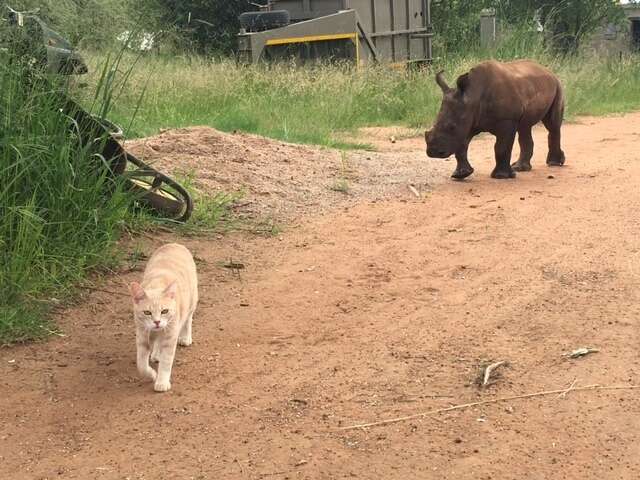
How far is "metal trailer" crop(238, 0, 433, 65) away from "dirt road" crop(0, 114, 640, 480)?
10583mm

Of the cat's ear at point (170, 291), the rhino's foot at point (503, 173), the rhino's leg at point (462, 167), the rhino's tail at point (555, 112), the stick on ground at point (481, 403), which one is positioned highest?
the cat's ear at point (170, 291)

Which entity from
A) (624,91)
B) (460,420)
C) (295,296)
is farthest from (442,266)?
(624,91)

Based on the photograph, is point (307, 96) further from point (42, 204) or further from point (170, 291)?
point (170, 291)

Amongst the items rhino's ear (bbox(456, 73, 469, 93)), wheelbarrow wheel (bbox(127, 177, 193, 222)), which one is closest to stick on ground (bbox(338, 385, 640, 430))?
wheelbarrow wheel (bbox(127, 177, 193, 222))

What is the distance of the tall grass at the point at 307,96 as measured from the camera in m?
12.1

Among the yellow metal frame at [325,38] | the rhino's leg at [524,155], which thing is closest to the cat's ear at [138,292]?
the rhino's leg at [524,155]

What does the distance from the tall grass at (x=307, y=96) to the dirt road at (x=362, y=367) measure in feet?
16.4

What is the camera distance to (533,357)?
174 inches

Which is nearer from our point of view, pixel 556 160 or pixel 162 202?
pixel 162 202

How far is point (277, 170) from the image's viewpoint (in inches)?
354

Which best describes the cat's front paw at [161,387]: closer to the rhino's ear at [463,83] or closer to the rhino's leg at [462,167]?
the rhino's leg at [462,167]

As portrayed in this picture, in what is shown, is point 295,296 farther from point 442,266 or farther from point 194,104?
point 194,104

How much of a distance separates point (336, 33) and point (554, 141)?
7.95 metres

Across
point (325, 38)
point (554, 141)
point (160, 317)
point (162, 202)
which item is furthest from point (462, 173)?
point (325, 38)
